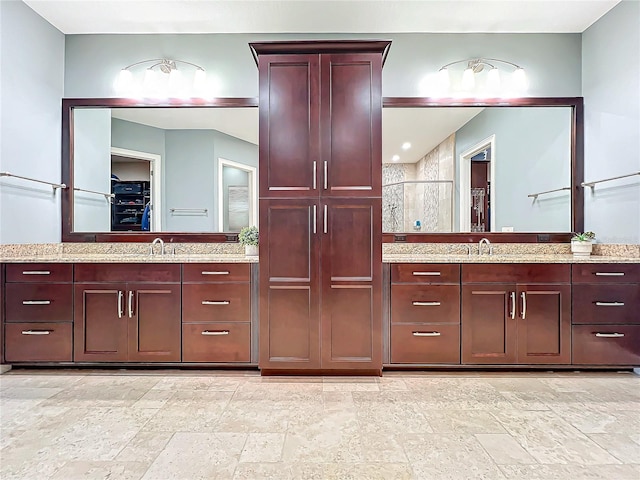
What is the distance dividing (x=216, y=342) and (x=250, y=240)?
0.79 meters

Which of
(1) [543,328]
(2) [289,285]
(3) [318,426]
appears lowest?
(3) [318,426]

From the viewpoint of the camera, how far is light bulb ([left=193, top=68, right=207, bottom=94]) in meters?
3.14

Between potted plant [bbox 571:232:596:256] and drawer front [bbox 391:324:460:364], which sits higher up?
potted plant [bbox 571:232:596:256]

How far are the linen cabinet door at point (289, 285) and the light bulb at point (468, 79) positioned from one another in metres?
1.75

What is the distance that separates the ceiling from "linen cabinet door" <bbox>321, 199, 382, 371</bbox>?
5.03 feet

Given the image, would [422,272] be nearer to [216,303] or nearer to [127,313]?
[216,303]

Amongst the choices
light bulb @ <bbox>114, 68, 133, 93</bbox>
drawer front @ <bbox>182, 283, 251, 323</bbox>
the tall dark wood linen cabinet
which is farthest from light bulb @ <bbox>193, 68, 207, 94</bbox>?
drawer front @ <bbox>182, 283, 251, 323</bbox>

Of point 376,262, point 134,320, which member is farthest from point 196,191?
point 376,262

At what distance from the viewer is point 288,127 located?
2541 millimetres

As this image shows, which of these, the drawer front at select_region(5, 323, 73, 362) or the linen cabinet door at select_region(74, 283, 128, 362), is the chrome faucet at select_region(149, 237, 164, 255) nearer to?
the linen cabinet door at select_region(74, 283, 128, 362)

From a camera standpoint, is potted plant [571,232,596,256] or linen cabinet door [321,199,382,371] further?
potted plant [571,232,596,256]

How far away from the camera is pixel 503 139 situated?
3.14 metres

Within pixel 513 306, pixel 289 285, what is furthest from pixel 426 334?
pixel 289 285

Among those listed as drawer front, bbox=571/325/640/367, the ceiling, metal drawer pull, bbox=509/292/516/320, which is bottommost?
drawer front, bbox=571/325/640/367
